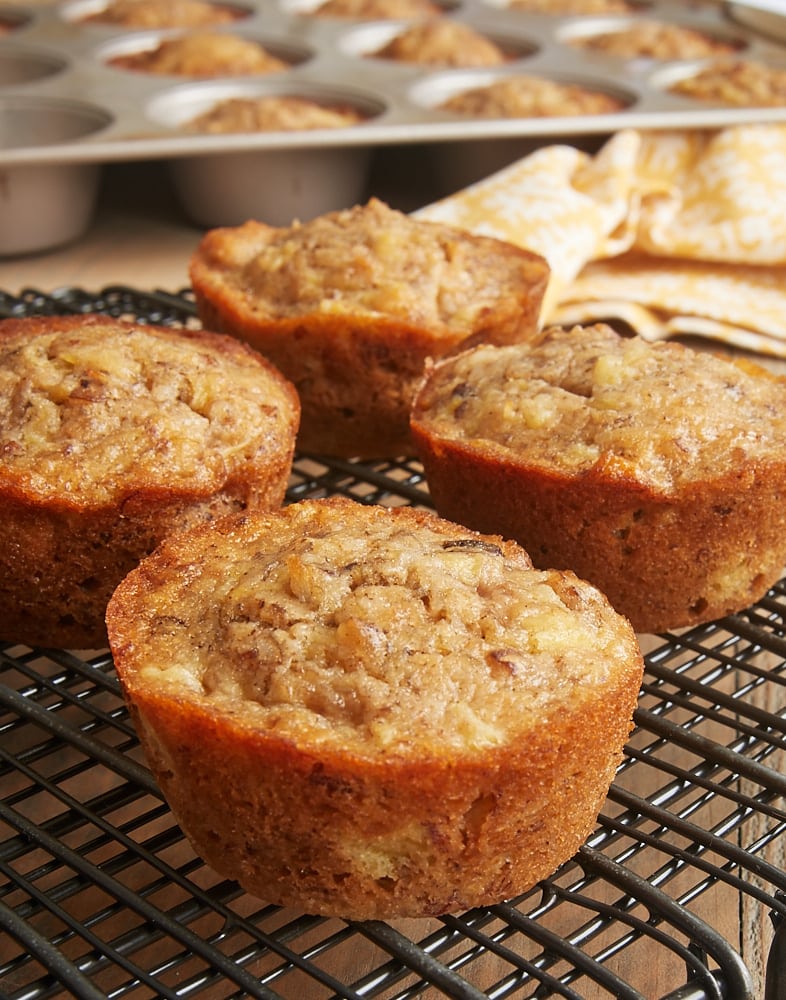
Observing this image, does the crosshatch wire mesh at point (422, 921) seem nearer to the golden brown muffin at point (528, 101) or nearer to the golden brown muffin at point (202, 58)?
the golden brown muffin at point (528, 101)

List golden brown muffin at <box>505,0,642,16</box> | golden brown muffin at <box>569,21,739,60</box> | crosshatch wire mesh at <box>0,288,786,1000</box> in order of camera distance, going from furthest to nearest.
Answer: golden brown muffin at <box>505,0,642,16</box>
golden brown muffin at <box>569,21,739,60</box>
crosshatch wire mesh at <box>0,288,786,1000</box>

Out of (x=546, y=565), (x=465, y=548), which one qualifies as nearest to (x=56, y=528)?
(x=465, y=548)

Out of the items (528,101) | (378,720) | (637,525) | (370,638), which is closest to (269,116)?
(528,101)

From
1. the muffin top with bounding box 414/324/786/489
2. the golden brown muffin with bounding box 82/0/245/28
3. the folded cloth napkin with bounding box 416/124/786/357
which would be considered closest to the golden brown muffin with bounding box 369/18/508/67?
the golden brown muffin with bounding box 82/0/245/28

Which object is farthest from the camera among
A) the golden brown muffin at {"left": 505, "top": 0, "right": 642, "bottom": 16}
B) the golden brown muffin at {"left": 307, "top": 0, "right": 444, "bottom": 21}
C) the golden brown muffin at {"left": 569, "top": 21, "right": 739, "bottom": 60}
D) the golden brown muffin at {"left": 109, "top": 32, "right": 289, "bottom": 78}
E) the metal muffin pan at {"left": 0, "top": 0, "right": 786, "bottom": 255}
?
the golden brown muffin at {"left": 505, "top": 0, "right": 642, "bottom": 16}

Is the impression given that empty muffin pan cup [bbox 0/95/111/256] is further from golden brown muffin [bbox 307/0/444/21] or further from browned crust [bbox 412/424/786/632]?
browned crust [bbox 412/424/786/632]

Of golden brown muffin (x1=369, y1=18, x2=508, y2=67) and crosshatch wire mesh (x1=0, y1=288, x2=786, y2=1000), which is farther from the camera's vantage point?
golden brown muffin (x1=369, y1=18, x2=508, y2=67)

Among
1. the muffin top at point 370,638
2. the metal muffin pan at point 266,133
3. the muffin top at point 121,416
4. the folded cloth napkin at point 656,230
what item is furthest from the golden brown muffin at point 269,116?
the muffin top at point 370,638
